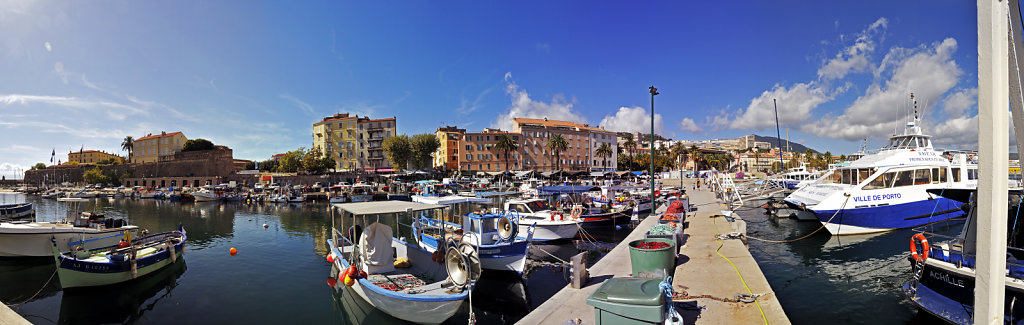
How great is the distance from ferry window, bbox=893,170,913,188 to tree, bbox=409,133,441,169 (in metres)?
64.3

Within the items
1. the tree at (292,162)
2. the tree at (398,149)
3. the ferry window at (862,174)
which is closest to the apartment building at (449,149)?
the tree at (398,149)

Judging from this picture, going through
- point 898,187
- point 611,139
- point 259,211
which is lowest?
point 259,211

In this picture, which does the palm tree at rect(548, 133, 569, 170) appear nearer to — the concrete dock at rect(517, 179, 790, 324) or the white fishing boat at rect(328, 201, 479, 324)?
the concrete dock at rect(517, 179, 790, 324)

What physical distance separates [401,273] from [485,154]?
67.7 metres

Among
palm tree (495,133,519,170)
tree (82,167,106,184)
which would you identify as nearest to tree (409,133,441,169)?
palm tree (495,133,519,170)

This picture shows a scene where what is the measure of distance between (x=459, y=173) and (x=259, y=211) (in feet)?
121

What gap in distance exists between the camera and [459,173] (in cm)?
7450

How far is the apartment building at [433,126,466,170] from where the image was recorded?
81.4 meters

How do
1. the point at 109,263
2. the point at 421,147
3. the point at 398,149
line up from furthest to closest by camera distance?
the point at 421,147
the point at 398,149
the point at 109,263

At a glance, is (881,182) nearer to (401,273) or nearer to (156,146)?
(401,273)

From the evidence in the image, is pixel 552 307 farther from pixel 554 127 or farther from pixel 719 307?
pixel 554 127

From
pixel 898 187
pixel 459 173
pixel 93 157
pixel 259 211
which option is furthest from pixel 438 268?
pixel 93 157

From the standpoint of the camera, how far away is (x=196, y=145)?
91062 mm

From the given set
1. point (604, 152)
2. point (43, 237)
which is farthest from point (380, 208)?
point (604, 152)
